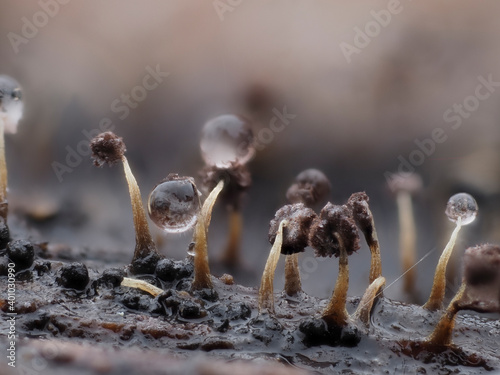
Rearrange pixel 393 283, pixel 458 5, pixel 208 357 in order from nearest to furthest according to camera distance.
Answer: pixel 208 357 < pixel 393 283 < pixel 458 5

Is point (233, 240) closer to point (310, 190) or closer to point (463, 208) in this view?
point (310, 190)

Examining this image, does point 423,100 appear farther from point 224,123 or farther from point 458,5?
point 224,123

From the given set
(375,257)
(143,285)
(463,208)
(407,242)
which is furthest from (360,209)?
(407,242)

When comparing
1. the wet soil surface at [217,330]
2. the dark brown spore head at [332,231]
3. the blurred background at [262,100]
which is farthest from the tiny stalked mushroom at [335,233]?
the blurred background at [262,100]

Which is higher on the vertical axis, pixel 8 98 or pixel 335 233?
pixel 8 98

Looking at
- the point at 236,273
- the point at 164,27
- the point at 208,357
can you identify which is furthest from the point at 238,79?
the point at 208,357
